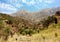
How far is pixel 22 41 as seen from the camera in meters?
10.9

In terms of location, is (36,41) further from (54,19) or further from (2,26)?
(54,19)

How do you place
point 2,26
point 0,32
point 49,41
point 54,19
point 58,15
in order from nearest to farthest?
point 49,41 → point 0,32 → point 2,26 → point 54,19 → point 58,15

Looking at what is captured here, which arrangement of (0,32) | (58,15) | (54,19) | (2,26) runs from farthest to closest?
(58,15) < (54,19) < (2,26) < (0,32)

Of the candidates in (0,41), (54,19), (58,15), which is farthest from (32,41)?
(58,15)

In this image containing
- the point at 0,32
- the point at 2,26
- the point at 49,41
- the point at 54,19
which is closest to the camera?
the point at 49,41

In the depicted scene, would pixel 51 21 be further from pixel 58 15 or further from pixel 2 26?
pixel 2 26

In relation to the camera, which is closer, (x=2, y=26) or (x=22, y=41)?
(x=22, y=41)

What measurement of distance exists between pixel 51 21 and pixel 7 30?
14198mm

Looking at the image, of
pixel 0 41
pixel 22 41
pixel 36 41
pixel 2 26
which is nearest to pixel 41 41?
pixel 36 41

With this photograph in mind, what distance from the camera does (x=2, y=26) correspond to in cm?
1697


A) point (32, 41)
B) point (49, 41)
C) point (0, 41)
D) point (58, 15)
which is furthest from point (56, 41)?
point (58, 15)

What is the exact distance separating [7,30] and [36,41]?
17.4 feet

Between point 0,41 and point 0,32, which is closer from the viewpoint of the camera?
point 0,41

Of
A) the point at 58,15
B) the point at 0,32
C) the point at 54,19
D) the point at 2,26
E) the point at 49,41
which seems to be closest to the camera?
the point at 49,41
